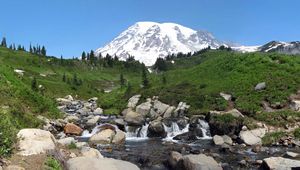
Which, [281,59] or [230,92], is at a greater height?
[281,59]

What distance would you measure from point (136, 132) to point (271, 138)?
18.4 m

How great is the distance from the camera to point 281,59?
244 feet

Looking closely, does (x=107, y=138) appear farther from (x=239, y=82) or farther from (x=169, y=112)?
(x=239, y=82)

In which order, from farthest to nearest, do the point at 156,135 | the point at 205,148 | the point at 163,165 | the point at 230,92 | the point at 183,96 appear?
the point at 183,96
the point at 230,92
the point at 156,135
the point at 205,148
the point at 163,165

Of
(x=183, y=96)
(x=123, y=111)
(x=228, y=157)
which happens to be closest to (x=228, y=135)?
(x=228, y=157)

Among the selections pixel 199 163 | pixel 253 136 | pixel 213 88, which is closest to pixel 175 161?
pixel 199 163

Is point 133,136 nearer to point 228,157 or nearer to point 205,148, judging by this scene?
point 205,148

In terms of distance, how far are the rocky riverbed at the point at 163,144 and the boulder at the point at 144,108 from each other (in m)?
0.18

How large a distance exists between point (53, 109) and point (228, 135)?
21.6 metres

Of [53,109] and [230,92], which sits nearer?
[53,109]

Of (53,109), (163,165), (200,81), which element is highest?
(200,81)

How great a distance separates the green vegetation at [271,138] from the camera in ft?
154

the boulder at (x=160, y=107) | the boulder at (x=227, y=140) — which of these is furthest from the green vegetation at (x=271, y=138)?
the boulder at (x=160, y=107)

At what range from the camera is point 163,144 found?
47531 mm
